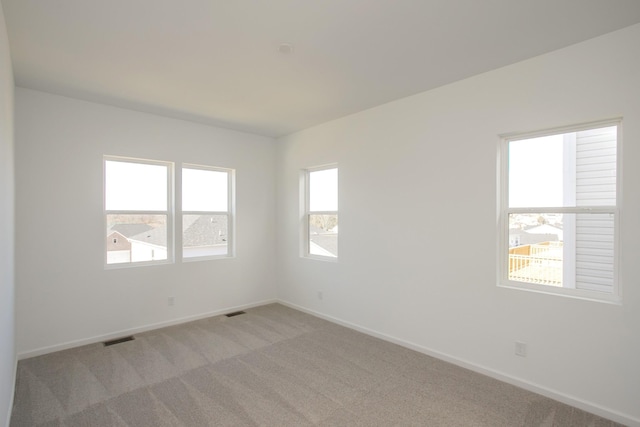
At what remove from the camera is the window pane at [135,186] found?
382 centimetres

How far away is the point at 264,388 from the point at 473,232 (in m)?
2.33

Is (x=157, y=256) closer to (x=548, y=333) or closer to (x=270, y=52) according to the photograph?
(x=270, y=52)

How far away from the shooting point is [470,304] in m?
2.95

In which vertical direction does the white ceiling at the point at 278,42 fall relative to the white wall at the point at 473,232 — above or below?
above

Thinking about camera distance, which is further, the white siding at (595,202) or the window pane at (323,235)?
the window pane at (323,235)

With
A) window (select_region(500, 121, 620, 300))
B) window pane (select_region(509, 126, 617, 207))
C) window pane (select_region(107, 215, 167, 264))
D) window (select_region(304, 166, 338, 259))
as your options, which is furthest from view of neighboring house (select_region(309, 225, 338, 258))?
window pane (select_region(509, 126, 617, 207))

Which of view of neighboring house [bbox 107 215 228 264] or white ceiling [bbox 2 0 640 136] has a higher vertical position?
white ceiling [bbox 2 0 640 136]

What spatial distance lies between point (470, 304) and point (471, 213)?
0.86 metres

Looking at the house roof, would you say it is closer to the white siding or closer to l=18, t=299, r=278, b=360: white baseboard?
l=18, t=299, r=278, b=360: white baseboard

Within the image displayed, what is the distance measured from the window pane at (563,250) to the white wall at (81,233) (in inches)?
150

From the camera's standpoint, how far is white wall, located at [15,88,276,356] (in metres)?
3.22

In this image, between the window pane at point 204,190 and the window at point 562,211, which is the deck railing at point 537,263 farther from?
the window pane at point 204,190

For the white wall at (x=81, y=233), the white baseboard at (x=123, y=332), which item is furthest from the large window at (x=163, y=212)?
the white baseboard at (x=123, y=332)

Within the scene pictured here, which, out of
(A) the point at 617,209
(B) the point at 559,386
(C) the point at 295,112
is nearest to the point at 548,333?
(B) the point at 559,386
